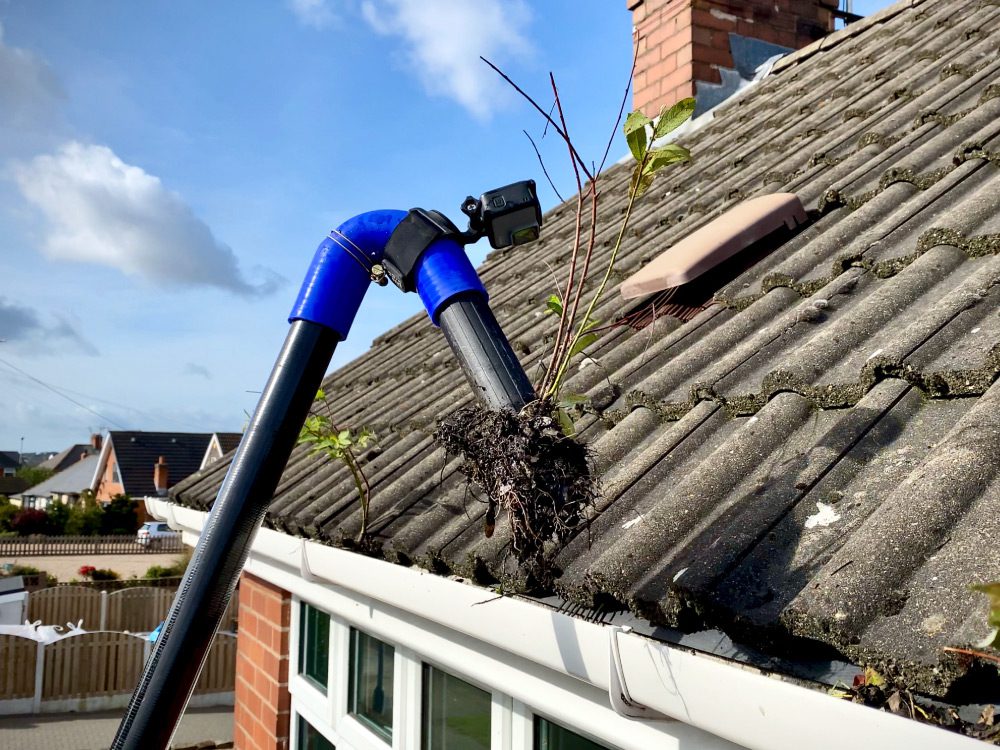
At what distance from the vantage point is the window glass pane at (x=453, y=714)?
A: 267 cm

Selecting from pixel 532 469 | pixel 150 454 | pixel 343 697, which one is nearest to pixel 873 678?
pixel 532 469

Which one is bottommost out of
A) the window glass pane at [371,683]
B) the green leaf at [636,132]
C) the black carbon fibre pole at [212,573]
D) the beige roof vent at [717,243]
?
the window glass pane at [371,683]

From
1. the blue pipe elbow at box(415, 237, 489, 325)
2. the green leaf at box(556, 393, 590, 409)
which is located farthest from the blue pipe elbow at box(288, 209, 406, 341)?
the green leaf at box(556, 393, 590, 409)

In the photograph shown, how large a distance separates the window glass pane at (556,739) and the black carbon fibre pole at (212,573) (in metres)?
0.98

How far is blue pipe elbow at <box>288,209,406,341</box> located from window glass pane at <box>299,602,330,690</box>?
249cm

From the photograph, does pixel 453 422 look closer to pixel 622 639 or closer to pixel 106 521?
pixel 622 639

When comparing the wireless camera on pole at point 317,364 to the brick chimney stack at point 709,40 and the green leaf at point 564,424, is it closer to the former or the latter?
the green leaf at point 564,424

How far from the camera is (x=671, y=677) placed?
4.64ft

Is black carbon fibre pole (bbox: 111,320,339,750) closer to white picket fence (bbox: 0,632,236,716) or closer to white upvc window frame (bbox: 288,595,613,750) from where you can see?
white upvc window frame (bbox: 288,595,613,750)

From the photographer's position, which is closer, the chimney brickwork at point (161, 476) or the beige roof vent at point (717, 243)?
the beige roof vent at point (717, 243)

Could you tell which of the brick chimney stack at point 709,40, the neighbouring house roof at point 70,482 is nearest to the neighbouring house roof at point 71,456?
the neighbouring house roof at point 70,482

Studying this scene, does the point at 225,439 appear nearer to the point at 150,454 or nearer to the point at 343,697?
the point at 150,454

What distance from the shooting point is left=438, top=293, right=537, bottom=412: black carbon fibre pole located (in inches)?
68.0

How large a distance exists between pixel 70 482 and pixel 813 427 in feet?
228
